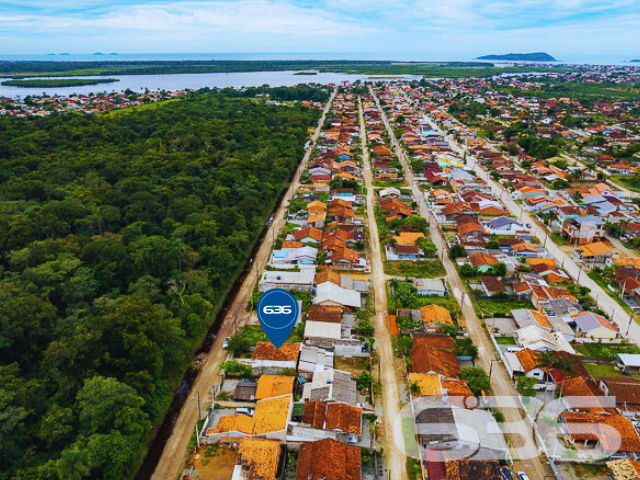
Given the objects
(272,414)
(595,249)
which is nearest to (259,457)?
(272,414)

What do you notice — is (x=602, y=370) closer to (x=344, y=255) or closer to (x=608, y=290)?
(x=608, y=290)

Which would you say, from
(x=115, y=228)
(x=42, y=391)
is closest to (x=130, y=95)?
(x=115, y=228)

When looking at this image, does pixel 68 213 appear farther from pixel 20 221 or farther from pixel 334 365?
pixel 334 365

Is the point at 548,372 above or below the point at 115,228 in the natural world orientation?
below

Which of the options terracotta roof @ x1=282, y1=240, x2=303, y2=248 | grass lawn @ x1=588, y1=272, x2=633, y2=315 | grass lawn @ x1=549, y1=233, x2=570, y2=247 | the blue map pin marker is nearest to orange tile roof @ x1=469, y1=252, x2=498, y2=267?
grass lawn @ x1=588, y1=272, x2=633, y2=315

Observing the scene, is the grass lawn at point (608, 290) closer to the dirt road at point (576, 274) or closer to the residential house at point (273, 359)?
the dirt road at point (576, 274)
